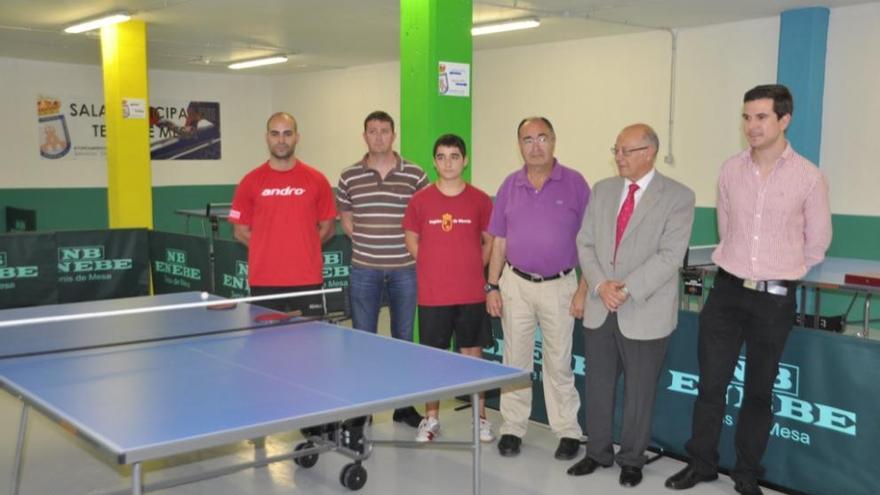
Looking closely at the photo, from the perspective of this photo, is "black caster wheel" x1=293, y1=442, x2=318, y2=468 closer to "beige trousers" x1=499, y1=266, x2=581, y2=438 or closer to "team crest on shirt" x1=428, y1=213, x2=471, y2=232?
"beige trousers" x1=499, y1=266, x2=581, y2=438

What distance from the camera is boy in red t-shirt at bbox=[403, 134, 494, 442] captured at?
14.4ft

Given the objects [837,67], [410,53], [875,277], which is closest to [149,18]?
[410,53]

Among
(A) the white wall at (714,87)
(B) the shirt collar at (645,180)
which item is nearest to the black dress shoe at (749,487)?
(B) the shirt collar at (645,180)

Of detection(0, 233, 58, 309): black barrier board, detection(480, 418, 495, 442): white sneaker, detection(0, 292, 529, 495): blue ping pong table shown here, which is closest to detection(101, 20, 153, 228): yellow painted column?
detection(0, 233, 58, 309): black barrier board

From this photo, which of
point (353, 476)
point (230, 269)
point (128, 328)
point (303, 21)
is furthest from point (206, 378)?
point (303, 21)

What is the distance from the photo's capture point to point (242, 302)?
4355 millimetres

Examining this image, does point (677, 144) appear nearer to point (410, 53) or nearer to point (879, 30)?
point (879, 30)

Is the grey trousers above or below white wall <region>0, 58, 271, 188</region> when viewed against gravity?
below

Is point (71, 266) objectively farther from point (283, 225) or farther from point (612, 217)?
point (612, 217)

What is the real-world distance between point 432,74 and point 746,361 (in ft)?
9.11

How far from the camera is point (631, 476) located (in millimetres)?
4094

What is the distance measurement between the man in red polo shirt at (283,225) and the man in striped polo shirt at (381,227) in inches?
9.4

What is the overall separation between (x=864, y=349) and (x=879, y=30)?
19.0ft

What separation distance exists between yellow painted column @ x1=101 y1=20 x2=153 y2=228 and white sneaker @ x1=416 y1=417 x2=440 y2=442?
6.40 metres
